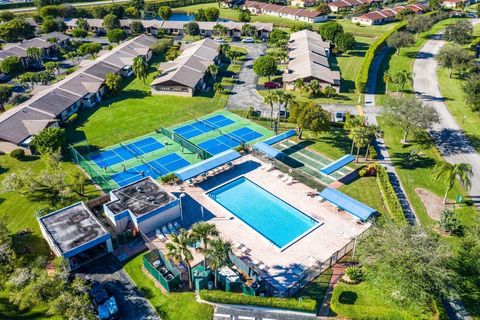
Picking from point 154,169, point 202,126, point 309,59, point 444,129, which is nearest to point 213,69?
point 202,126

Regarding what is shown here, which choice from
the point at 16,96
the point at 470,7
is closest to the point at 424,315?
the point at 16,96

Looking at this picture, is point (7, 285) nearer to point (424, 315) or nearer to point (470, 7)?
point (424, 315)

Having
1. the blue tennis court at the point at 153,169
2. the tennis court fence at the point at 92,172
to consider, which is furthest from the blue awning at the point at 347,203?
the tennis court fence at the point at 92,172

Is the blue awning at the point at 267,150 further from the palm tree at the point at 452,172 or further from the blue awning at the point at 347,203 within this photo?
the palm tree at the point at 452,172

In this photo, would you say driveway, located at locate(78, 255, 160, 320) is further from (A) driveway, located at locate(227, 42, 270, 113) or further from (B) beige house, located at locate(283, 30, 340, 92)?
(B) beige house, located at locate(283, 30, 340, 92)

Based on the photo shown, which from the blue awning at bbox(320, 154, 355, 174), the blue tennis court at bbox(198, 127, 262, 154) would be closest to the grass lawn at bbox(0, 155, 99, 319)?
the blue tennis court at bbox(198, 127, 262, 154)
